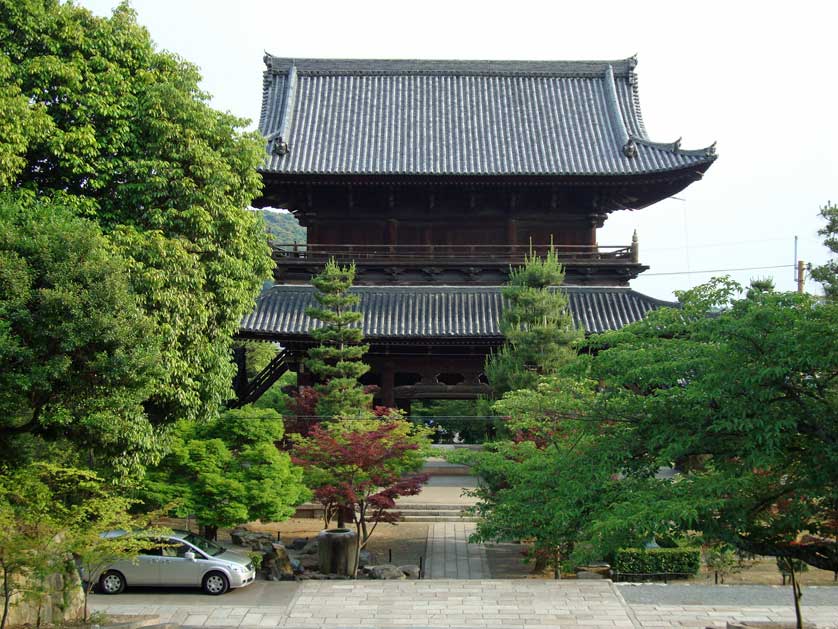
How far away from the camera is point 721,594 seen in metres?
19.6

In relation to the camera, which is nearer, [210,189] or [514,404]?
[514,404]

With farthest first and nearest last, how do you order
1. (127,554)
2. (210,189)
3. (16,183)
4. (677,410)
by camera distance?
(210,189), (16,183), (127,554), (677,410)

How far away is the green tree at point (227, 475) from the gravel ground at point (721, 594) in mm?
8683

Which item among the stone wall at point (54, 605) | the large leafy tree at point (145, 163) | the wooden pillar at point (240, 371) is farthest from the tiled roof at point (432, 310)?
the stone wall at point (54, 605)

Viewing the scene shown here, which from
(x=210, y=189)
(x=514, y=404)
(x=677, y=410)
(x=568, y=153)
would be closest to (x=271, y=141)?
(x=568, y=153)

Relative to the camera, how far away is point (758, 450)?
1074 centimetres

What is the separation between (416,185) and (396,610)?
17.1 m

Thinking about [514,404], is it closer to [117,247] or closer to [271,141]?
[117,247]

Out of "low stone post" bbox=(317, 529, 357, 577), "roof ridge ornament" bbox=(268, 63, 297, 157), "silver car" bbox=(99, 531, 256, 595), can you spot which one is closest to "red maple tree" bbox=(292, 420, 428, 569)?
"low stone post" bbox=(317, 529, 357, 577)

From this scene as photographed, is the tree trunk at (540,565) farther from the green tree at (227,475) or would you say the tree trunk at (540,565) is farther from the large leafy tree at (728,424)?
the large leafy tree at (728,424)

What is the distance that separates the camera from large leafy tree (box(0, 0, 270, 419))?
1648 cm

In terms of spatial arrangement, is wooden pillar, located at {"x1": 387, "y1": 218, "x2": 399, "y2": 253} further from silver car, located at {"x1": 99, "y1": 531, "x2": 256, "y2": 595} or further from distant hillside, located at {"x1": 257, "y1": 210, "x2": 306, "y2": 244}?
distant hillside, located at {"x1": 257, "y1": 210, "x2": 306, "y2": 244}

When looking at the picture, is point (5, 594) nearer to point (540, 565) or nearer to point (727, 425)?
point (727, 425)

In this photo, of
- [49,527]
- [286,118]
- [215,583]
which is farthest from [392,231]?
[49,527]
